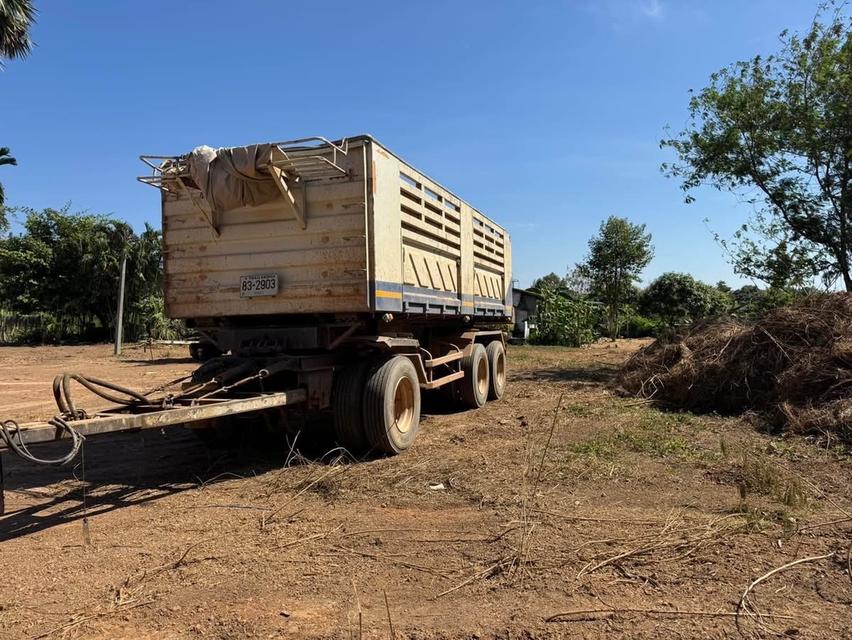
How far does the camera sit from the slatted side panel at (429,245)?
6.93 m

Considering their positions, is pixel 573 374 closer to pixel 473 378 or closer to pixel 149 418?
pixel 473 378

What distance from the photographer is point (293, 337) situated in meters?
6.44

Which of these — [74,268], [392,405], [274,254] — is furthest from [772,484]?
[74,268]

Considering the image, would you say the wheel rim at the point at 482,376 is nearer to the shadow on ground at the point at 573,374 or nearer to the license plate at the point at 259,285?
the shadow on ground at the point at 573,374

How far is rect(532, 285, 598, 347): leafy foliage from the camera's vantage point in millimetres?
31766

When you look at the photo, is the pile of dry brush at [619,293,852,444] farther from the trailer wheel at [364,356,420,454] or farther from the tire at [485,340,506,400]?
the trailer wheel at [364,356,420,454]

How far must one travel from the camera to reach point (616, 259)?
35.9 metres

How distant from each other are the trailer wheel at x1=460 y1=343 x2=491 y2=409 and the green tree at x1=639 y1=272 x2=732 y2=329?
1362 inches

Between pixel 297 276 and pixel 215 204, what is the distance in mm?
1209

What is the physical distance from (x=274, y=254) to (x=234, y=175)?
2.97ft

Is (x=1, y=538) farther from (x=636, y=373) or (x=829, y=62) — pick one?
(x=829, y=62)

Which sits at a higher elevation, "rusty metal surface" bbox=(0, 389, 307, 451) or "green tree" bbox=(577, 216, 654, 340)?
"green tree" bbox=(577, 216, 654, 340)

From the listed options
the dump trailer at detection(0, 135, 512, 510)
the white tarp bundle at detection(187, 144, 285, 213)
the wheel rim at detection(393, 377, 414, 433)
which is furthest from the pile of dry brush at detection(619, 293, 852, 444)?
the white tarp bundle at detection(187, 144, 285, 213)

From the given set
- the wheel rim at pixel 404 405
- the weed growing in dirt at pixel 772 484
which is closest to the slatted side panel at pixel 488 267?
the wheel rim at pixel 404 405
